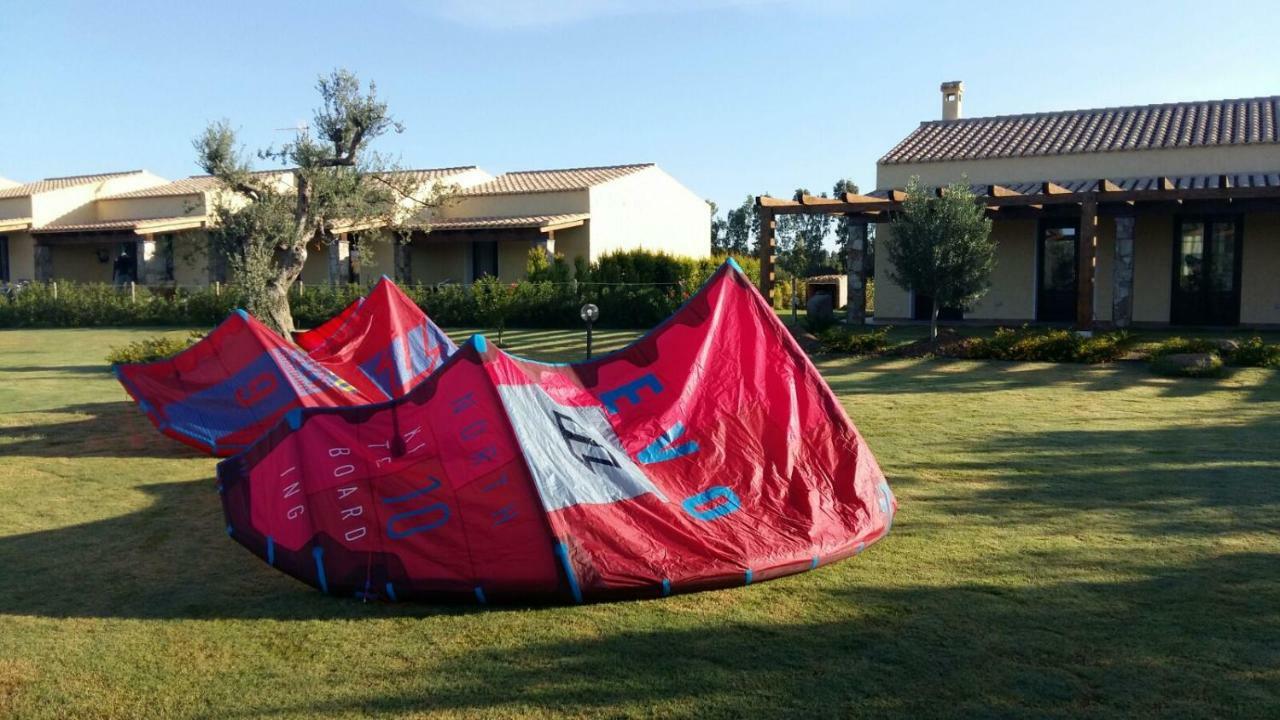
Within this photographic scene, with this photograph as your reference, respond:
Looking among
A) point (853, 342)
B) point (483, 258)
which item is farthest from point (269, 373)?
point (483, 258)

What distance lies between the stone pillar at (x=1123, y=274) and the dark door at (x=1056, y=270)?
1876 mm

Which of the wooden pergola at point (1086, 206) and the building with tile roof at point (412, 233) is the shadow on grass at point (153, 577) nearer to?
the wooden pergola at point (1086, 206)

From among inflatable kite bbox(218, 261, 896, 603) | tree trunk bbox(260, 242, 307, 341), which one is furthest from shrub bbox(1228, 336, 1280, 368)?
tree trunk bbox(260, 242, 307, 341)

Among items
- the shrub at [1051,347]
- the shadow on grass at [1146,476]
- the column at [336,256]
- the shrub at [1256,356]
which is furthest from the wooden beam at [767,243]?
the column at [336,256]

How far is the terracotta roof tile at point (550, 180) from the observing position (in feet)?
108

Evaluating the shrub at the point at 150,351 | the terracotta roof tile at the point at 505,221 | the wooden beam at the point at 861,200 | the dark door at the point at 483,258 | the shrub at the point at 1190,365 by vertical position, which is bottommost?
the shrub at the point at 1190,365

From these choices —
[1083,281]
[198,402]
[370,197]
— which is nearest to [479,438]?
[198,402]

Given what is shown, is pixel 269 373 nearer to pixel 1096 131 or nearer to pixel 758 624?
pixel 758 624

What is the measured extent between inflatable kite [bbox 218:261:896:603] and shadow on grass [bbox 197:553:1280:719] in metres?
0.55

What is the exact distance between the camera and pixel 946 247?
18297mm

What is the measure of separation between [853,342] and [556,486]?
13991 millimetres

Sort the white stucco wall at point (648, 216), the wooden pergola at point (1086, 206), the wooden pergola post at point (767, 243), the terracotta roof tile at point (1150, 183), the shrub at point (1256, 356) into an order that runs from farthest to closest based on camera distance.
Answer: the white stucco wall at point (648, 216) < the terracotta roof tile at point (1150, 183) < the wooden pergola post at point (767, 243) < the wooden pergola at point (1086, 206) < the shrub at point (1256, 356)

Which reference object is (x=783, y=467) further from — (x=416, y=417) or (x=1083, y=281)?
(x=1083, y=281)

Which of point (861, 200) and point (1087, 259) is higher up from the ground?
point (861, 200)
